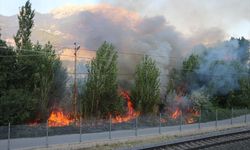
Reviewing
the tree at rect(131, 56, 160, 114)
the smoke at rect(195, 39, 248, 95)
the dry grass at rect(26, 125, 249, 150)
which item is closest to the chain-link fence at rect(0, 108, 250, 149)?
the dry grass at rect(26, 125, 249, 150)

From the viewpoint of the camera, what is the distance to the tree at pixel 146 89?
50125mm

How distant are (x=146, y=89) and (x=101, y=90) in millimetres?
6246

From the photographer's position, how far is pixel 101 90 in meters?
46.4

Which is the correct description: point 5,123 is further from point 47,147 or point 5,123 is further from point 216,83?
point 216,83

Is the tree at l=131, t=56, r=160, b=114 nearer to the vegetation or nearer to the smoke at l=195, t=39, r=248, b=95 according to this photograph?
the vegetation

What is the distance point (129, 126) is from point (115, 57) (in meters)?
12.8

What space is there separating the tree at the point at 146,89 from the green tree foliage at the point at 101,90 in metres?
3.97

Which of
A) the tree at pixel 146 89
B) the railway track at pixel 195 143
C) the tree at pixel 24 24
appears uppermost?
the tree at pixel 24 24

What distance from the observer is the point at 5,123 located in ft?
111

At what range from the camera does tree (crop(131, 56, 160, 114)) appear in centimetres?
5012

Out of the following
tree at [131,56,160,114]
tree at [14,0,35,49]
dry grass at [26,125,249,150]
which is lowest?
dry grass at [26,125,249,150]

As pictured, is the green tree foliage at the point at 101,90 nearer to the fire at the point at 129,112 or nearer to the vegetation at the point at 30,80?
the fire at the point at 129,112

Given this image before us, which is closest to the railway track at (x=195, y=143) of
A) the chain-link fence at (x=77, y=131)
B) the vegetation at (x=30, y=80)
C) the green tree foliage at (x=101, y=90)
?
the chain-link fence at (x=77, y=131)

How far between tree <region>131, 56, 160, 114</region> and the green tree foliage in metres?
3.97
